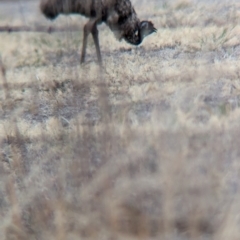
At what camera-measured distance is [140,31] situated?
3.41 metres

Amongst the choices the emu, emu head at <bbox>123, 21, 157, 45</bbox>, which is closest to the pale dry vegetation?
the emu

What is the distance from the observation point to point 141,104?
2.84 m

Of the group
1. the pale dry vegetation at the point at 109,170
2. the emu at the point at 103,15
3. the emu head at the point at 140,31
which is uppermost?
the emu at the point at 103,15

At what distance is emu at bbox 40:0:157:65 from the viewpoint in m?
2.24

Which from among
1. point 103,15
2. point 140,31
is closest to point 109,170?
point 103,15

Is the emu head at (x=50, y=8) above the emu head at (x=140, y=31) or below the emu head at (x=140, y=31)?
above

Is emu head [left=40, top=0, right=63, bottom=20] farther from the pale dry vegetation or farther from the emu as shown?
the pale dry vegetation

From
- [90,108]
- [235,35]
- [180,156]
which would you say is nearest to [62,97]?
[90,108]

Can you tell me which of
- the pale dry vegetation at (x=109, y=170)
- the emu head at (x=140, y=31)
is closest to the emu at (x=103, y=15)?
the emu head at (x=140, y=31)

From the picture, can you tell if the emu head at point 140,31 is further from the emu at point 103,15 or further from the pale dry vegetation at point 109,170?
the pale dry vegetation at point 109,170

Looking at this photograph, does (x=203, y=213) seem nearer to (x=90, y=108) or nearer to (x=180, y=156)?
(x=180, y=156)

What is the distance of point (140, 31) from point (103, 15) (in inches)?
25.7

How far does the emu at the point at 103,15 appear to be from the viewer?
224cm

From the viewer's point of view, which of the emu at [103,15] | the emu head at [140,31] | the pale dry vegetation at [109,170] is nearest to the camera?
the pale dry vegetation at [109,170]
